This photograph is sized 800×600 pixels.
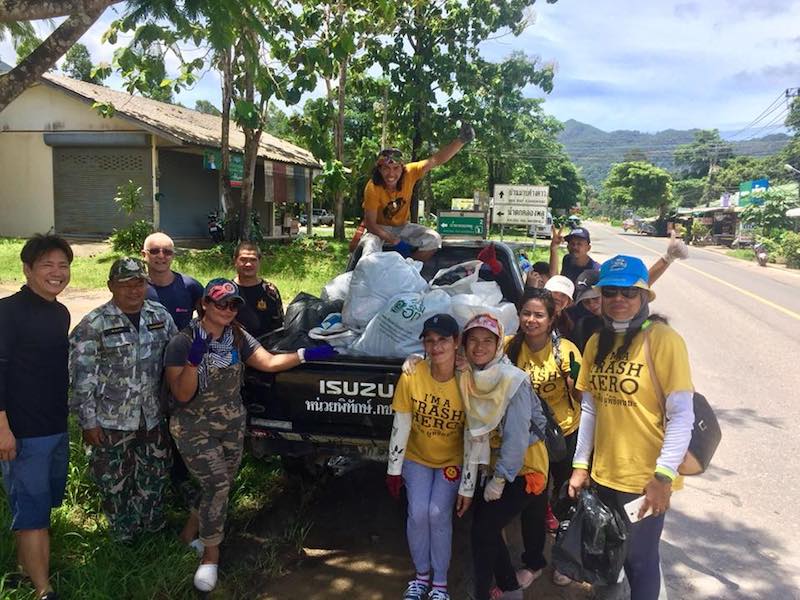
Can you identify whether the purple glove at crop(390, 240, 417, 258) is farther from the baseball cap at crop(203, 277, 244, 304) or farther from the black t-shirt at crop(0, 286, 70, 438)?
the black t-shirt at crop(0, 286, 70, 438)

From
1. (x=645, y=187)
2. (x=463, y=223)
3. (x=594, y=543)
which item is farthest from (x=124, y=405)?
(x=645, y=187)

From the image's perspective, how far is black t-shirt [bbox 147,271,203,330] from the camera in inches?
148

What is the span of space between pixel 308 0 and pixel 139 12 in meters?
9.36

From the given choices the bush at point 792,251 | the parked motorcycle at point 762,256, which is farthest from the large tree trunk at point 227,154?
the bush at point 792,251

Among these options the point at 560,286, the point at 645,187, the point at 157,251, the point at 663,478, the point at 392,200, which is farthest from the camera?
the point at 645,187

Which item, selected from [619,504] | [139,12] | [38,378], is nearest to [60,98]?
[139,12]

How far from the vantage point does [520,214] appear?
16.2 metres

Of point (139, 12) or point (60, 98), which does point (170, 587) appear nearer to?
point (139, 12)

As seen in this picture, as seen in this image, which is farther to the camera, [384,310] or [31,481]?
[384,310]

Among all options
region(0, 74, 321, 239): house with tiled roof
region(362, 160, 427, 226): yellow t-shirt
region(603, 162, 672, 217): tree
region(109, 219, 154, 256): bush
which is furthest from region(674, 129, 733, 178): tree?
region(362, 160, 427, 226): yellow t-shirt

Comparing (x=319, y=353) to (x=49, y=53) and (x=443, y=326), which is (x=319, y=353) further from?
(x=49, y=53)

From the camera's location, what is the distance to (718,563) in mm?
3447

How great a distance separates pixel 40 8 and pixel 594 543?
3.73m

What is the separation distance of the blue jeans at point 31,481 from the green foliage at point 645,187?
242ft
